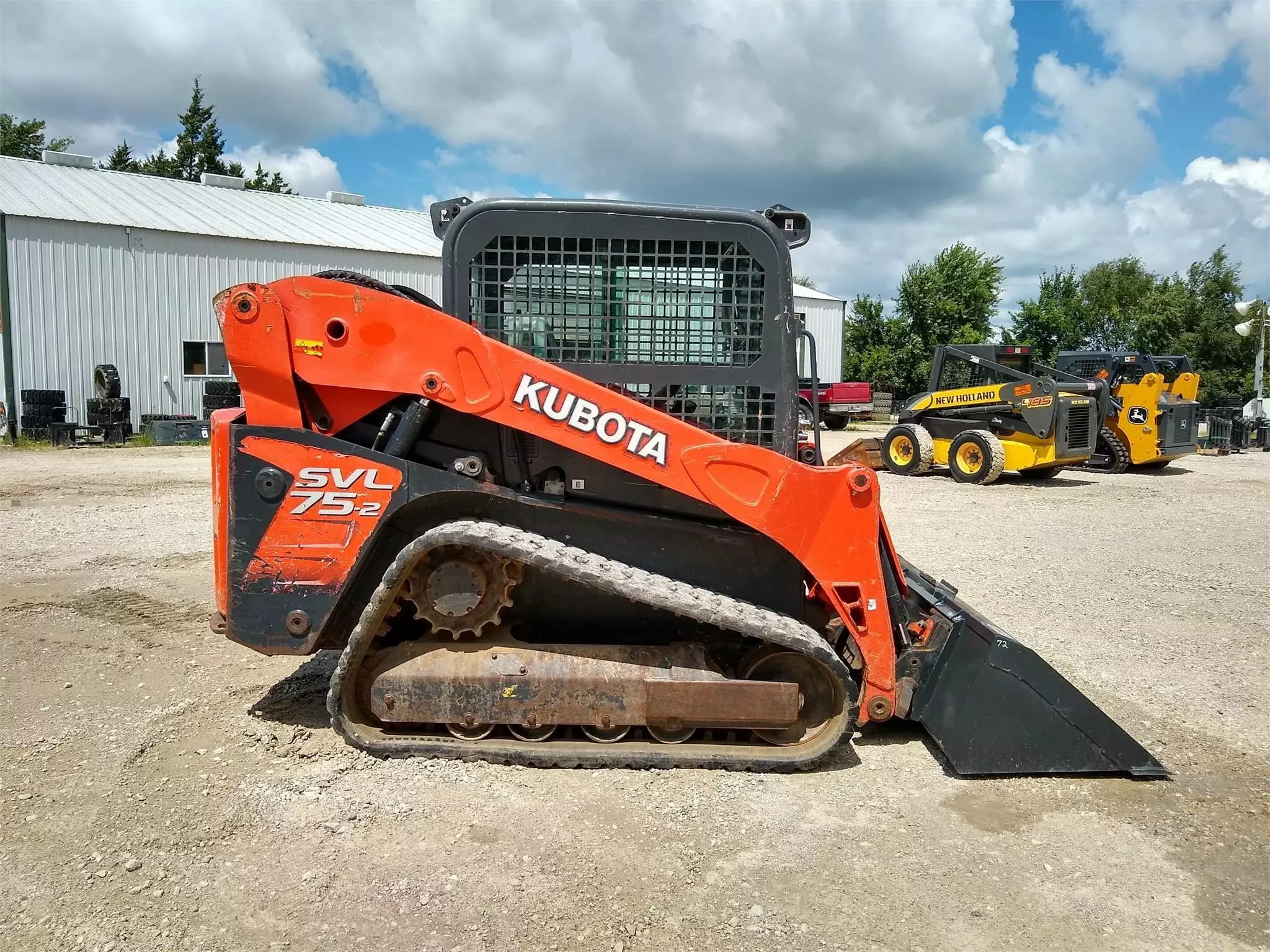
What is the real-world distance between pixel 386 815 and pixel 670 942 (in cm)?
129

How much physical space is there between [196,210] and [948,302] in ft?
101

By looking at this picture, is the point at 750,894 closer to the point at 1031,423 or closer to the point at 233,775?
the point at 233,775

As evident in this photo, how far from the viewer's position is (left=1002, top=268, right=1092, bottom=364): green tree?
44750 millimetres

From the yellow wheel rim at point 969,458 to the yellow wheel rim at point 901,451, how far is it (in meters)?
0.89

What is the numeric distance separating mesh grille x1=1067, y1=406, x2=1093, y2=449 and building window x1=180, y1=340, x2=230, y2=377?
696 inches

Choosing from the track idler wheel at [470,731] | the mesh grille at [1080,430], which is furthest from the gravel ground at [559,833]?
the mesh grille at [1080,430]

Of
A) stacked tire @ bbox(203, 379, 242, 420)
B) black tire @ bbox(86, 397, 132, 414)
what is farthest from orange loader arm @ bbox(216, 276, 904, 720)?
stacked tire @ bbox(203, 379, 242, 420)

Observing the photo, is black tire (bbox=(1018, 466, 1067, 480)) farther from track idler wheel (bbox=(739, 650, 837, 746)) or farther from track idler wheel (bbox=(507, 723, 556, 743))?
track idler wheel (bbox=(507, 723, 556, 743))

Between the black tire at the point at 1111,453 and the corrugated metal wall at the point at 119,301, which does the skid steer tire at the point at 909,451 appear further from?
the corrugated metal wall at the point at 119,301

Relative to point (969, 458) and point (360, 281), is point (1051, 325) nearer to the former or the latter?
point (969, 458)

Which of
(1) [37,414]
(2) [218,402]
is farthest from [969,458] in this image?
(1) [37,414]

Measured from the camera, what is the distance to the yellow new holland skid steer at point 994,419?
14.6 metres

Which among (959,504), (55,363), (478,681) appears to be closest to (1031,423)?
(959,504)

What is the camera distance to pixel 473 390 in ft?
12.8
